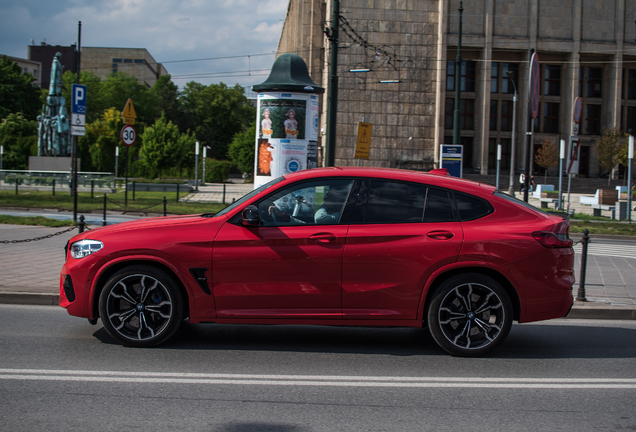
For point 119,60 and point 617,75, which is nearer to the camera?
point 617,75

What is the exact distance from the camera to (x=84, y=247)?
18.1 ft

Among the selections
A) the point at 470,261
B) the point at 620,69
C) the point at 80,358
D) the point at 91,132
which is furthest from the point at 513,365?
the point at 91,132

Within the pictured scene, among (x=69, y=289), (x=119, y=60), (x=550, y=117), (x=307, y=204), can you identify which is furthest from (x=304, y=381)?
(x=119, y=60)

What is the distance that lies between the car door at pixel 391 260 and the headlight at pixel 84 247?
2254mm

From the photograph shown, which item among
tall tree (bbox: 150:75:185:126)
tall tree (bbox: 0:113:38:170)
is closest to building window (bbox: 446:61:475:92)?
tall tree (bbox: 0:113:38:170)

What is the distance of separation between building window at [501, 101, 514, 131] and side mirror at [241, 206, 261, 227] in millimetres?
58624

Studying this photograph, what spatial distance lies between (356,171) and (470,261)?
4.36ft

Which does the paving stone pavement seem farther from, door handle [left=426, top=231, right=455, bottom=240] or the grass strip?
door handle [left=426, top=231, right=455, bottom=240]

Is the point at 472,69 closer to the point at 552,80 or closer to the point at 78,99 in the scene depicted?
the point at 552,80

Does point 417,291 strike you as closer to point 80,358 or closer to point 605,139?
point 80,358

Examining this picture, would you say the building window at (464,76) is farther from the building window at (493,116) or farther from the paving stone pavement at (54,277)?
the paving stone pavement at (54,277)

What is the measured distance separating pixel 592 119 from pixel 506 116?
8720 mm

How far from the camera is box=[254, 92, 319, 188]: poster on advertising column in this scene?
15.2 meters

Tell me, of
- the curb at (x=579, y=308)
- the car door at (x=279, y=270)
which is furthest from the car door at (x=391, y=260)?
the curb at (x=579, y=308)
